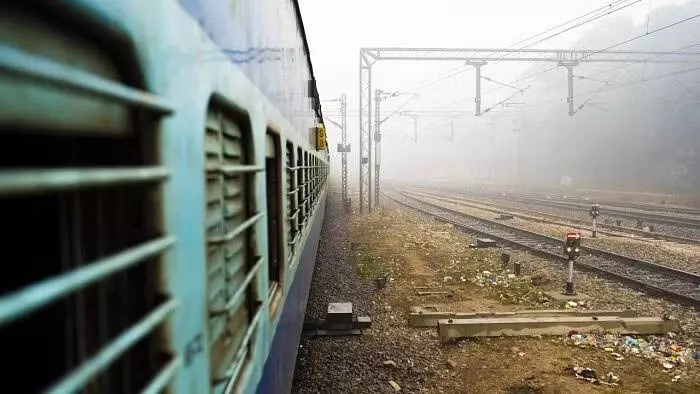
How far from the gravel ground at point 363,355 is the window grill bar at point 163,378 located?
4103 millimetres

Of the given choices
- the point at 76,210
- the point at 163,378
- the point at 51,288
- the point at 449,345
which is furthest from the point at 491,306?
the point at 51,288

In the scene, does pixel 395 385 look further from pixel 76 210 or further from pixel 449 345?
pixel 76 210

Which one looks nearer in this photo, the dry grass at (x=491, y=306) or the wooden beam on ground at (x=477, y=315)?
the dry grass at (x=491, y=306)

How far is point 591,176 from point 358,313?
138 feet

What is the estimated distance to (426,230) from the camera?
54.4 feet

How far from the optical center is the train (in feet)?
2.33

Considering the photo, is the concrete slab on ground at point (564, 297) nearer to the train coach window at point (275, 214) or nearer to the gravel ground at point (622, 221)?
the train coach window at point (275, 214)

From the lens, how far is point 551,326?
6.38 meters

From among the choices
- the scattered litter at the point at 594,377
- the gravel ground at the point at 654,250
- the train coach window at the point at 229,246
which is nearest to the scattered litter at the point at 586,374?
the scattered litter at the point at 594,377

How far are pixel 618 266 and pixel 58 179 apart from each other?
11395mm

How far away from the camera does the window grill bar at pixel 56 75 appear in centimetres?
60

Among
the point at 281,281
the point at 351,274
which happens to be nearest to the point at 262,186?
the point at 281,281

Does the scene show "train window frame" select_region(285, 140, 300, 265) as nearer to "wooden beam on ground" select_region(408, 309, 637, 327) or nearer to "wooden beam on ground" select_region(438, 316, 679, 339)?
"wooden beam on ground" select_region(438, 316, 679, 339)

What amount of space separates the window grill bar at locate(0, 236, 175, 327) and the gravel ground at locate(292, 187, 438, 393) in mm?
4498
